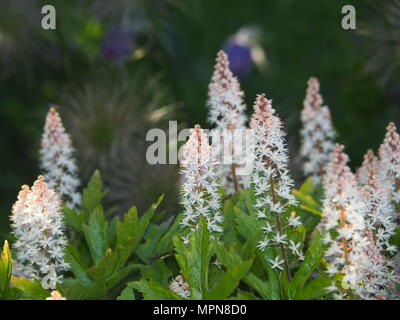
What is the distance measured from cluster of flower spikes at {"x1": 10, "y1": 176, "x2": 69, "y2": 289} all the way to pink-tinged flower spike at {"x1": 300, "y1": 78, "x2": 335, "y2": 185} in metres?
1.02

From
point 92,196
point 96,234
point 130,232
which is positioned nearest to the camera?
point 130,232

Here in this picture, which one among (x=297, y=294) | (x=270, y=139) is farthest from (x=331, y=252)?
(x=270, y=139)

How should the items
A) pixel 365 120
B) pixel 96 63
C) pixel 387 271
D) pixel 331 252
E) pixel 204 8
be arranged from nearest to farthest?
pixel 331 252, pixel 387 271, pixel 365 120, pixel 96 63, pixel 204 8

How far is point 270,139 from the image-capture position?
1.58 m

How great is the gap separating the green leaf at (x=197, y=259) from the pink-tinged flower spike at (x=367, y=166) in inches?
21.7

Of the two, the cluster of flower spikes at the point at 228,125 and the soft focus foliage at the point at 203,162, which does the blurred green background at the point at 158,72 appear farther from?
the cluster of flower spikes at the point at 228,125

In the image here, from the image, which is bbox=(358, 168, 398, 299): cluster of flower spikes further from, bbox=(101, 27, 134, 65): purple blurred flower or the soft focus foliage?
bbox=(101, 27, 134, 65): purple blurred flower

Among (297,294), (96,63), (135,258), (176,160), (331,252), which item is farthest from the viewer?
(96,63)

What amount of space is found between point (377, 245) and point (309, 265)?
21 centimetres

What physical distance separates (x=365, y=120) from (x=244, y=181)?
2.29 meters

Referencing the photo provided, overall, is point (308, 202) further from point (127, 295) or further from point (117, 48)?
point (117, 48)

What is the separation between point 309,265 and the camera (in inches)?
63.1

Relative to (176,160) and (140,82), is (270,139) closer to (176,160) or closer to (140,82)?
(176,160)

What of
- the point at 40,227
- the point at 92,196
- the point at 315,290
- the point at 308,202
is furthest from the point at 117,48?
the point at 315,290
